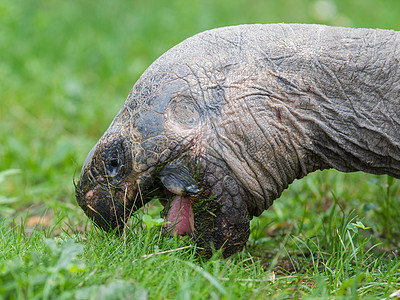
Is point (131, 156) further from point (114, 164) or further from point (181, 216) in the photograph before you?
point (181, 216)

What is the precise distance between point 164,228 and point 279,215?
5.41 feet

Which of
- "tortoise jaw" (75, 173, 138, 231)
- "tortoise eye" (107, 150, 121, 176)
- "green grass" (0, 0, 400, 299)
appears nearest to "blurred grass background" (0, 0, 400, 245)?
"green grass" (0, 0, 400, 299)

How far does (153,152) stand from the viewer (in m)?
3.12

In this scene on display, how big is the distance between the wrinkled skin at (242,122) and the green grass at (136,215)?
0.25 meters

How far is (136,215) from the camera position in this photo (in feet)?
11.2

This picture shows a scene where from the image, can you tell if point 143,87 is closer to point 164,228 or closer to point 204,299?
point 164,228

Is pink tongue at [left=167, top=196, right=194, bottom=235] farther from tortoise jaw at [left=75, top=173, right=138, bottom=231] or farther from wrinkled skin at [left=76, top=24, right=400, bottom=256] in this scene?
tortoise jaw at [left=75, top=173, right=138, bottom=231]

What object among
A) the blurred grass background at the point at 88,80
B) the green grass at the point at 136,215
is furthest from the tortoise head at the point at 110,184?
the blurred grass background at the point at 88,80

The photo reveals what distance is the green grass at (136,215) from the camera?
2617mm

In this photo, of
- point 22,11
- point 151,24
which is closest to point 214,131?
point 151,24

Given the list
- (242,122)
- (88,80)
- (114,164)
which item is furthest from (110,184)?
(88,80)

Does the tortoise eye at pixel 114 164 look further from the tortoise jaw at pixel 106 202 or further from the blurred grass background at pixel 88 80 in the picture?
the blurred grass background at pixel 88 80

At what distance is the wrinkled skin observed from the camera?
3123mm

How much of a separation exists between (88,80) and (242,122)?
197 inches
